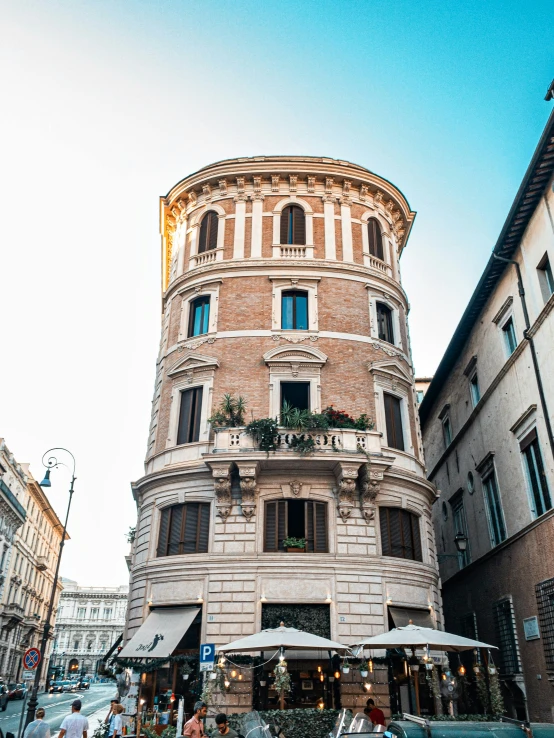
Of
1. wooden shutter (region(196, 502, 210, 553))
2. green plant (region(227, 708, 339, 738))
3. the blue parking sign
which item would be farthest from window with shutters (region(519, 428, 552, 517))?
the blue parking sign

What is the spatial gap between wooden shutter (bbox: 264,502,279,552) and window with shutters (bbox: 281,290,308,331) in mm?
7400

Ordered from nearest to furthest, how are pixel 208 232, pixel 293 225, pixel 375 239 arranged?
pixel 293 225, pixel 208 232, pixel 375 239

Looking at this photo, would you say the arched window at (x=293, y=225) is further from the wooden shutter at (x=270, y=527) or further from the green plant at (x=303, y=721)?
the green plant at (x=303, y=721)

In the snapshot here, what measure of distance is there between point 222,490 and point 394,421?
759 centimetres

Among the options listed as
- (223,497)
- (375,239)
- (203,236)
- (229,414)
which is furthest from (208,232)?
(223,497)

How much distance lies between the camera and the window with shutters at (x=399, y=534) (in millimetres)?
21406

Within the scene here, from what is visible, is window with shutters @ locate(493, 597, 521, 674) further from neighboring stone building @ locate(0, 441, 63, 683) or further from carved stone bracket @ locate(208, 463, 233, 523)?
neighboring stone building @ locate(0, 441, 63, 683)

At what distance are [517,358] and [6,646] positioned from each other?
198 ft

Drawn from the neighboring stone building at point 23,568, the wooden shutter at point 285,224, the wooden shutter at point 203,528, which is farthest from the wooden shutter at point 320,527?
the neighboring stone building at point 23,568

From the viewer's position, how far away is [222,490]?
2077cm

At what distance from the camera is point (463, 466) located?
29.7m

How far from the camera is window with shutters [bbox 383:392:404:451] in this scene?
23.8 metres

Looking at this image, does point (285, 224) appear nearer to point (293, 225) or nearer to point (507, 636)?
point (293, 225)

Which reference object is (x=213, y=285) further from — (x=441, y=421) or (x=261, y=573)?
(x=441, y=421)
